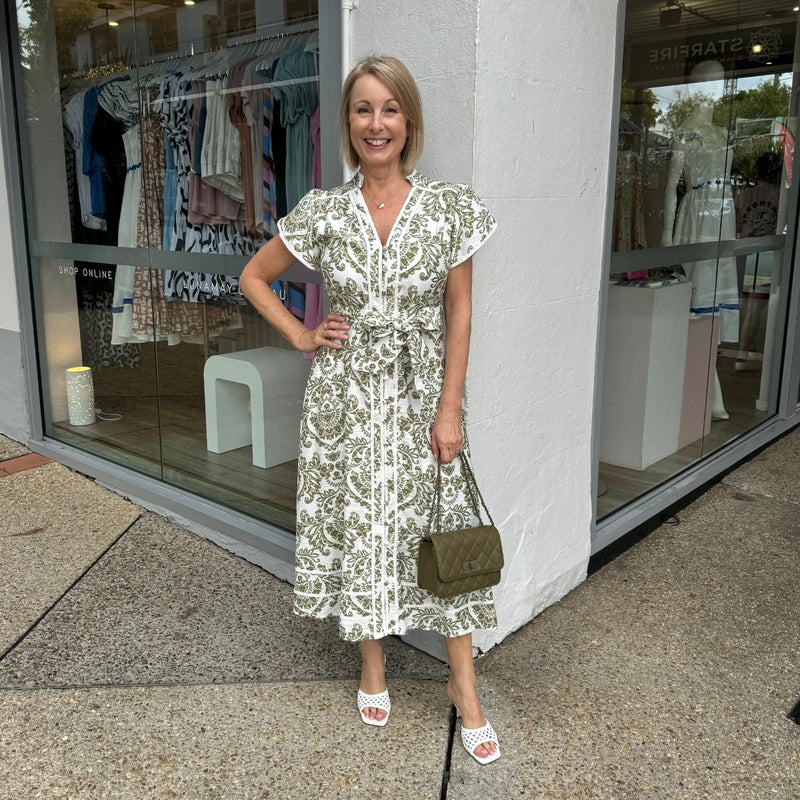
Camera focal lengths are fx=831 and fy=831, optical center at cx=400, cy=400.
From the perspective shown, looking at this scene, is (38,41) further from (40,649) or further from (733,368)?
(733,368)

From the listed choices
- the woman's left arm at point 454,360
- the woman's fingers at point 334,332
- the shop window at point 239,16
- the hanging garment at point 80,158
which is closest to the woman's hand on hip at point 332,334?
the woman's fingers at point 334,332

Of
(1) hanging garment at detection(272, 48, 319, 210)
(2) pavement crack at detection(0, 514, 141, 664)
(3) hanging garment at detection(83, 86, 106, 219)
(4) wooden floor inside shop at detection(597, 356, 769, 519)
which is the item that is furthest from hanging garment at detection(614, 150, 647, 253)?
(3) hanging garment at detection(83, 86, 106, 219)

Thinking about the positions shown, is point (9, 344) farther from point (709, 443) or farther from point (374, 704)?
point (709, 443)

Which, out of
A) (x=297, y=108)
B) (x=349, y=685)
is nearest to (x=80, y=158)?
(x=297, y=108)

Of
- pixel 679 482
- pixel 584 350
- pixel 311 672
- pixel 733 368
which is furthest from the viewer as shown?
pixel 733 368

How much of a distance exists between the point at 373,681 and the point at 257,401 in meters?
1.53

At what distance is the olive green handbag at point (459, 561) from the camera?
2203mm

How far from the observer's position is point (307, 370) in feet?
11.1

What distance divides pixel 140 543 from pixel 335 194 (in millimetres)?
2167

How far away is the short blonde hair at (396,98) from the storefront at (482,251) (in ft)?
0.86

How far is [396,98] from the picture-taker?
2.16 meters

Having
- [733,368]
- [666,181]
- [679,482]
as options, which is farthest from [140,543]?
[733,368]

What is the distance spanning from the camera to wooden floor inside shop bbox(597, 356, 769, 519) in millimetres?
3736

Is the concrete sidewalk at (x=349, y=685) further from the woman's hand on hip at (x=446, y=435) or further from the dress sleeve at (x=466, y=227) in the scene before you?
the dress sleeve at (x=466, y=227)
